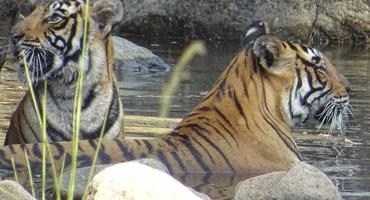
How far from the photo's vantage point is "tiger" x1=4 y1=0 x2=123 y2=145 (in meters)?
7.49

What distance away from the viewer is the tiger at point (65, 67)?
7.49m

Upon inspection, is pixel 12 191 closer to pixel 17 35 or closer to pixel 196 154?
pixel 196 154

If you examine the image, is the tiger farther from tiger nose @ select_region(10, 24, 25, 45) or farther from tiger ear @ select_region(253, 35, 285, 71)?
tiger ear @ select_region(253, 35, 285, 71)

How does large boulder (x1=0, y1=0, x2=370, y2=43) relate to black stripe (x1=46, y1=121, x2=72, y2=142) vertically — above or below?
below

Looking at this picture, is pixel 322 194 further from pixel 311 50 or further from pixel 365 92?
pixel 365 92

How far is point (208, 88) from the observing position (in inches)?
514

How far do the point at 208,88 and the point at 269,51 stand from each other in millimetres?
5921

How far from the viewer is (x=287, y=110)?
7.35 metres

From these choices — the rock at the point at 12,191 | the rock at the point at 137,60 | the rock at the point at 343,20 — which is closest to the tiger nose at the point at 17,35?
the rock at the point at 12,191

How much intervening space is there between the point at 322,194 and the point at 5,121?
440 centimetres

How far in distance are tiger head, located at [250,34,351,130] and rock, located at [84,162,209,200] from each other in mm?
2434

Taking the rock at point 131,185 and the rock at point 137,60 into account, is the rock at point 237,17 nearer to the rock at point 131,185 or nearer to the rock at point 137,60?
the rock at point 137,60

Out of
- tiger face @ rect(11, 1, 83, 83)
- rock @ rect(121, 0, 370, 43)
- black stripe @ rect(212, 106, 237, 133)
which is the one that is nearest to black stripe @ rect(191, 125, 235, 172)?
black stripe @ rect(212, 106, 237, 133)

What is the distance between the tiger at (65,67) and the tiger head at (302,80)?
1.08 meters
